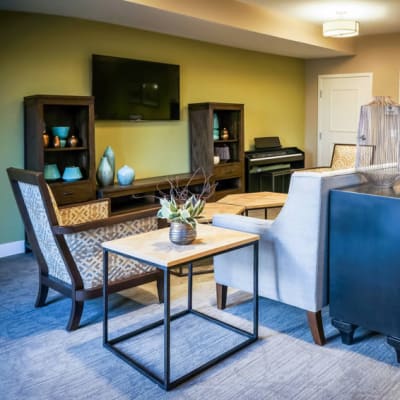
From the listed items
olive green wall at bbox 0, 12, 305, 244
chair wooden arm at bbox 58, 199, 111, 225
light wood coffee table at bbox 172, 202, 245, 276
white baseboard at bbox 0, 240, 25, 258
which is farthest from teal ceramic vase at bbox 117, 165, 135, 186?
chair wooden arm at bbox 58, 199, 111, 225

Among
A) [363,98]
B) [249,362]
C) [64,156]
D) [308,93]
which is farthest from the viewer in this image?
[308,93]

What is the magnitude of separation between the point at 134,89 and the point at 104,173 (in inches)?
41.7

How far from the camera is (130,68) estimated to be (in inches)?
206

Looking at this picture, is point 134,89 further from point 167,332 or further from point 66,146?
point 167,332

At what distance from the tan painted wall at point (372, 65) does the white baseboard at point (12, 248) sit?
17.5ft

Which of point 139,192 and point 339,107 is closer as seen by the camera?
point 139,192

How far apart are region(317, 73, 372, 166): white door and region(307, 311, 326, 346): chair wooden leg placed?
542cm

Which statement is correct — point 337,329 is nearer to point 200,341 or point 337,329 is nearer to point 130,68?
point 200,341

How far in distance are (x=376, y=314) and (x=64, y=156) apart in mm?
3387

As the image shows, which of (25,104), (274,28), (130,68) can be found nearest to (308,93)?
(274,28)

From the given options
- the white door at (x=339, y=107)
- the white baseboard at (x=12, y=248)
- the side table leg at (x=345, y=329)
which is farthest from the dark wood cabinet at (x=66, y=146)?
the white door at (x=339, y=107)

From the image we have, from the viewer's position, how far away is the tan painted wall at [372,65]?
7113mm

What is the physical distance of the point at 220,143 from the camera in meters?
6.25

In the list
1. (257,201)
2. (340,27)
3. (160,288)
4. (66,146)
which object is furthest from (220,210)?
(340,27)
